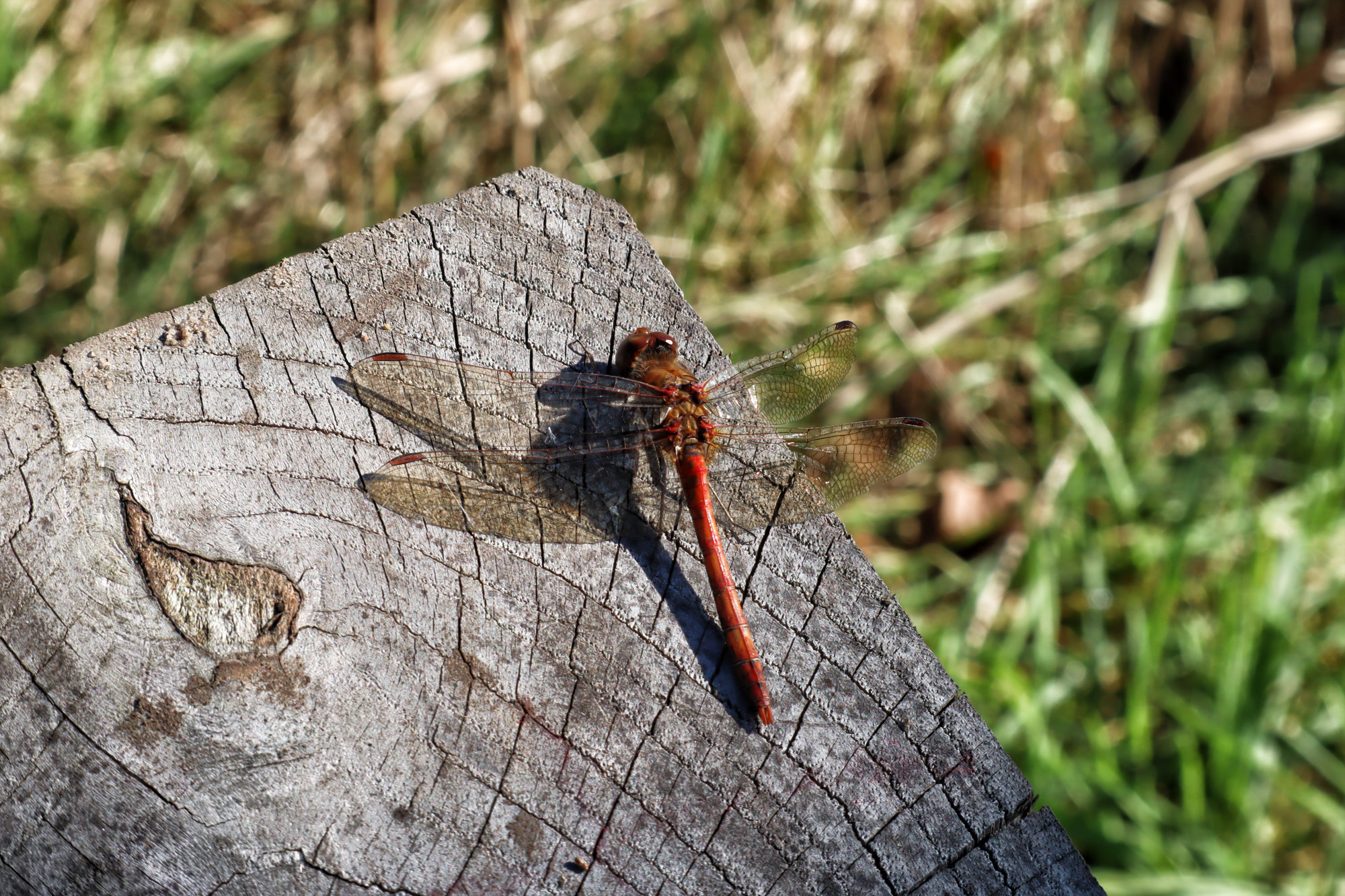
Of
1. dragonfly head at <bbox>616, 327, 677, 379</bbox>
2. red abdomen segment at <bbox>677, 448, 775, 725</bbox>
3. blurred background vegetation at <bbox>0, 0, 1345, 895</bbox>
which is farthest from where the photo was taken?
blurred background vegetation at <bbox>0, 0, 1345, 895</bbox>

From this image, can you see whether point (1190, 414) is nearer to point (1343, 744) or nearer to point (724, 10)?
point (1343, 744)

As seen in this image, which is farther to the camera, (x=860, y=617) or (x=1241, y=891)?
(x=1241, y=891)

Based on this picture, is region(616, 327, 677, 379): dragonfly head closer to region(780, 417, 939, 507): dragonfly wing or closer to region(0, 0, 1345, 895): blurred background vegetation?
region(780, 417, 939, 507): dragonfly wing

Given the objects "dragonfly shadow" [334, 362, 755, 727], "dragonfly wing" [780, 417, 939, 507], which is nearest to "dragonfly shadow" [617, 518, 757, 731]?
"dragonfly shadow" [334, 362, 755, 727]

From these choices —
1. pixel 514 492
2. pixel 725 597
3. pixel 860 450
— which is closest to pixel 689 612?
pixel 725 597

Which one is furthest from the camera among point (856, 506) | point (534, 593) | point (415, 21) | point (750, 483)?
point (415, 21)

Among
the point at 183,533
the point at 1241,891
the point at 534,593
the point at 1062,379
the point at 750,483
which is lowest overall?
the point at 183,533

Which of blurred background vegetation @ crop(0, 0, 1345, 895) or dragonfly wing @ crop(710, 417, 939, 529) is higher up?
blurred background vegetation @ crop(0, 0, 1345, 895)

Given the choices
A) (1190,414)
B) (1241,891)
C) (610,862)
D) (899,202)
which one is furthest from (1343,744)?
(610,862)
